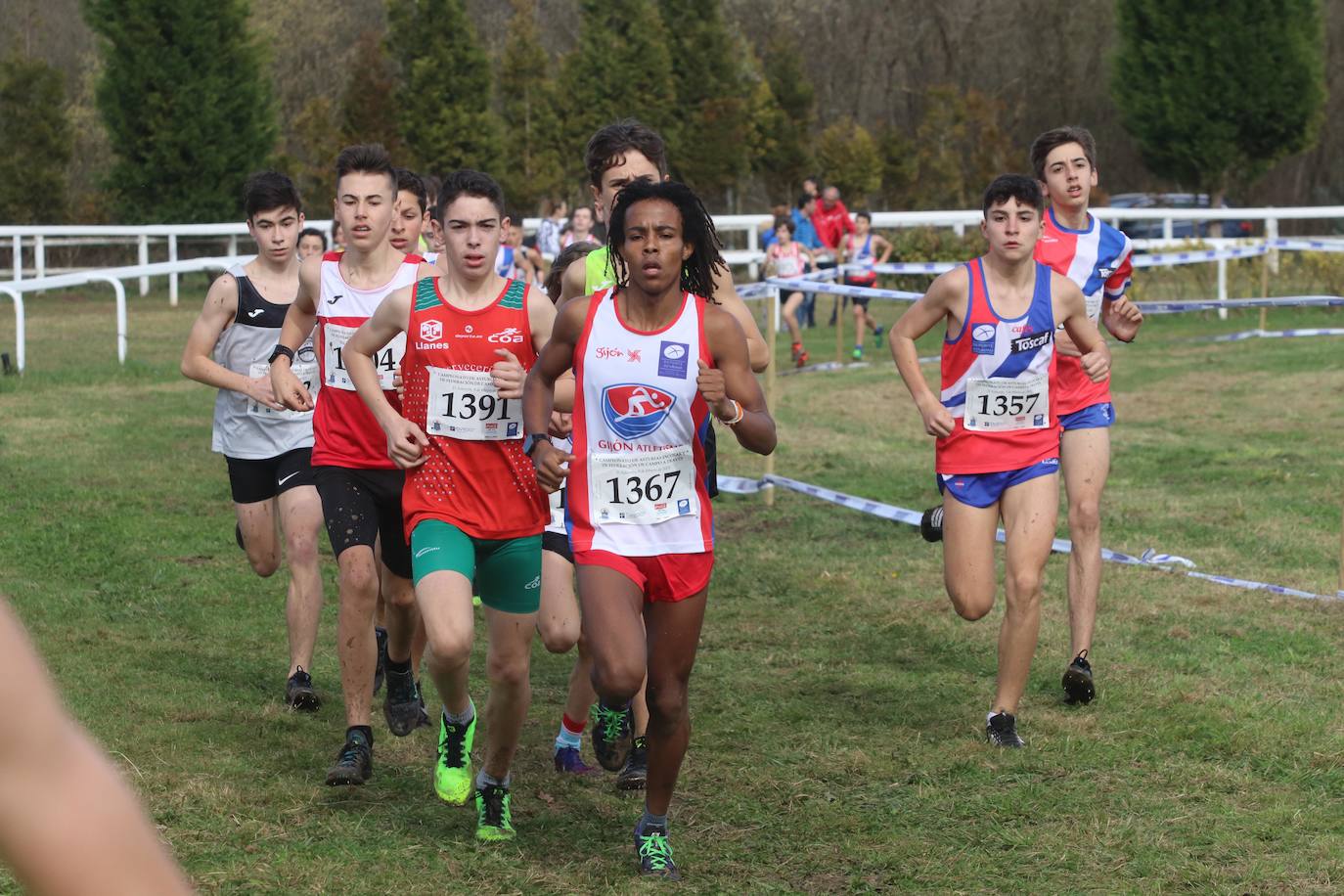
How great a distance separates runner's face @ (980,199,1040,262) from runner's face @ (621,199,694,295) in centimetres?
171

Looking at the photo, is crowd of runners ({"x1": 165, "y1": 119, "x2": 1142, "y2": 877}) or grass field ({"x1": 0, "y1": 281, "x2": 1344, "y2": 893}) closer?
crowd of runners ({"x1": 165, "y1": 119, "x2": 1142, "y2": 877})

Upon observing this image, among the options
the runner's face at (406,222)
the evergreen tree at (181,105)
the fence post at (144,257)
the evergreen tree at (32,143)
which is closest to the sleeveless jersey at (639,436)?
the runner's face at (406,222)

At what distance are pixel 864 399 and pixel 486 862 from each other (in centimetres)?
1192

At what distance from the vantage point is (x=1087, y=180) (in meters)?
7.31

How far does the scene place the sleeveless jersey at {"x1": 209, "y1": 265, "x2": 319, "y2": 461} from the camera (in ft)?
23.0

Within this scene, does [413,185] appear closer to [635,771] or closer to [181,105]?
[635,771]

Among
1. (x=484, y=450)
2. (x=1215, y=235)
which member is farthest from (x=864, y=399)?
(x=1215, y=235)

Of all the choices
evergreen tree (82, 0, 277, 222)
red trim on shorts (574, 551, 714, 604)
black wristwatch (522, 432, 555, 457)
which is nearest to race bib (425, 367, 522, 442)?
black wristwatch (522, 432, 555, 457)

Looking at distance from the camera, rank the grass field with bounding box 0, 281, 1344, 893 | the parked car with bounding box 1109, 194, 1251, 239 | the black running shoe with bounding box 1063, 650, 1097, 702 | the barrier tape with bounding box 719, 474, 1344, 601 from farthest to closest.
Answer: the parked car with bounding box 1109, 194, 1251, 239 → the barrier tape with bounding box 719, 474, 1344, 601 → the black running shoe with bounding box 1063, 650, 1097, 702 → the grass field with bounding box 0, 281, 1344, 893

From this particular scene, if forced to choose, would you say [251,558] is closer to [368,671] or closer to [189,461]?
[368,671]

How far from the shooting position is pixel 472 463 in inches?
211

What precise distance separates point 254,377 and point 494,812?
261 cm

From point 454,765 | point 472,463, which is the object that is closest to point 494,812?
point 454,765

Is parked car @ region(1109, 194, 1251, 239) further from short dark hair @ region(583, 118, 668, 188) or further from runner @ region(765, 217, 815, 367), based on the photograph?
short dark hair @ region(583, 118, 668, 188)
